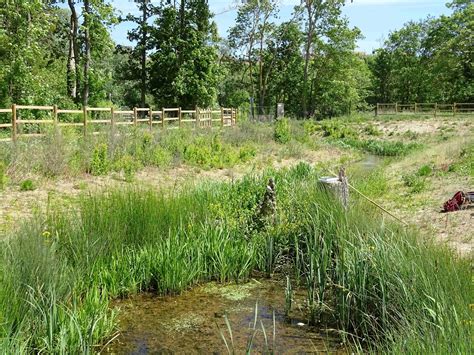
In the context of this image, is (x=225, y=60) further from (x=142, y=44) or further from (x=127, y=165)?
(x=127, y=165)

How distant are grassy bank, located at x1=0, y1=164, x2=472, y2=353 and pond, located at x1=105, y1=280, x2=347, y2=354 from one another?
16 cm

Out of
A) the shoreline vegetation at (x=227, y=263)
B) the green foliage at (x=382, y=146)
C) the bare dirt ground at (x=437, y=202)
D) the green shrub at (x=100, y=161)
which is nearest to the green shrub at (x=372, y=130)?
the green foliage at (x=382, y=146)

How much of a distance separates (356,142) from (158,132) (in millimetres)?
15341

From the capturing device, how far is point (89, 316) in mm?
3994

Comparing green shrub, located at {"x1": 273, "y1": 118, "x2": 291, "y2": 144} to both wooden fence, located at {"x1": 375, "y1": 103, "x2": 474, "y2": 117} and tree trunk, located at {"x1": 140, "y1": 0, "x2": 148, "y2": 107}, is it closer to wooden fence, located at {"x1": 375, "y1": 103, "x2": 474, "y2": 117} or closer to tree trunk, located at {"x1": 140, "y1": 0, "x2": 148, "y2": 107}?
tree trunk, located at {"x1": 140, "y1": 0, "x2": 148, "y2": 107}

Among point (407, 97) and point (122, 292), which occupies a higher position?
point (407, 97)

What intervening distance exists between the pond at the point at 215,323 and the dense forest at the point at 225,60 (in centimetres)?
1800

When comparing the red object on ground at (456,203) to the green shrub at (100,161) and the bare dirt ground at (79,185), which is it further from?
the green shrub at (100,161)

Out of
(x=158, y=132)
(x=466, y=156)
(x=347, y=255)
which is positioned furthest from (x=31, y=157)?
(x=466, y=156)

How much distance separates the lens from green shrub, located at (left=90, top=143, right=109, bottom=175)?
12312mm

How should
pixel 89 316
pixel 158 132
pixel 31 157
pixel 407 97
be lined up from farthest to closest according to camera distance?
pixel 407 97 → pixel 158 132 → pixel 31 157 → pixel 89 316

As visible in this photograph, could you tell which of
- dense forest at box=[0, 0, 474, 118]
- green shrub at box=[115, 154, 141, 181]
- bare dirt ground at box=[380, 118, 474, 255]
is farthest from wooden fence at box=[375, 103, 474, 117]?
green shrub at box=[115, 154, 141, 181]

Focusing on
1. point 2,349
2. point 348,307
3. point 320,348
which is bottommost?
point 320,348

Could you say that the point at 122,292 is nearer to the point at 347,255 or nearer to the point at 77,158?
the point at 347,255
